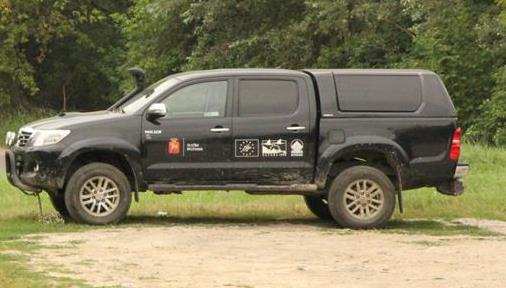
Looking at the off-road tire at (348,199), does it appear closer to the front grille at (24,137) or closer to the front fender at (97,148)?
the front fender at (97,148)

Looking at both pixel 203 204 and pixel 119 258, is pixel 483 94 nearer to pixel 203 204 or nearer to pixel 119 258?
pixel 203 204

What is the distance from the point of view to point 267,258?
1071 cm

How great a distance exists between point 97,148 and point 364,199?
3.23 m

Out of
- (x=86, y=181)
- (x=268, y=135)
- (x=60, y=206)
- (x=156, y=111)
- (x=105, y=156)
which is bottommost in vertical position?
(x=60, y=206)

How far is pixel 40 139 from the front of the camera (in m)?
12.9

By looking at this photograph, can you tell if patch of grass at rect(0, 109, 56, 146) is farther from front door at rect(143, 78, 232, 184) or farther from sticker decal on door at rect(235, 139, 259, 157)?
sticker decal on door at rect(235, 139, 259, 157)

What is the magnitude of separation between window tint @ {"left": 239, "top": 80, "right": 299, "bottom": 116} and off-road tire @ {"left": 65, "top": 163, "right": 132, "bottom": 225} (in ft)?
5.40

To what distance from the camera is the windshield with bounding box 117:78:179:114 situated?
13312mm

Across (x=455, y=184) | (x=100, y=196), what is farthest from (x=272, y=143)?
(x=455, y=184)

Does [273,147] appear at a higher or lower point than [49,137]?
lower

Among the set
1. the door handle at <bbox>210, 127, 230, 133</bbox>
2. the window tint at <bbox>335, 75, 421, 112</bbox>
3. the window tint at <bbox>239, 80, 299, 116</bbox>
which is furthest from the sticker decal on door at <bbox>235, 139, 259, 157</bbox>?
the window tint at <bbox>335, 75, 421, 112</bbox>

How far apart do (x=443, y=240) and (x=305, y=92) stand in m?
2.48

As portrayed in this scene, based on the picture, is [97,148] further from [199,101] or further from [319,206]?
[319,206]

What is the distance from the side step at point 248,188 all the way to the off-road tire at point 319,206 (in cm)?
108
